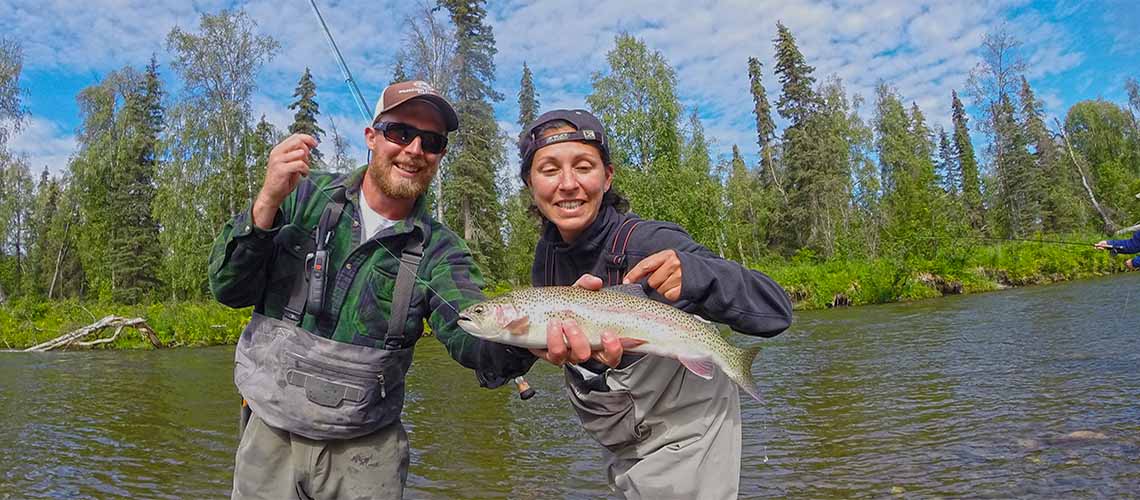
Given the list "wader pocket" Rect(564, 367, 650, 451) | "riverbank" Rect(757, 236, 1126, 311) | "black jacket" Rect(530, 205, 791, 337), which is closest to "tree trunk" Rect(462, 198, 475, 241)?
"riverbank" Rect(757, 236, 1126, 311)

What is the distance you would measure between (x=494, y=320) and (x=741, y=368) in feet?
3.68

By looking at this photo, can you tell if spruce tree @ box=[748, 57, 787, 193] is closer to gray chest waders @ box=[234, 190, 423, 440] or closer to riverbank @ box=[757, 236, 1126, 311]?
riverbank @ box=[757, 236, 1126, 311]

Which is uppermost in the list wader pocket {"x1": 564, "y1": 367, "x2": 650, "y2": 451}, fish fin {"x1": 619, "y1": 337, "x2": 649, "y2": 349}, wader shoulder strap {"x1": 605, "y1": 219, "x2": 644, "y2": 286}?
wader shoulder strap {"x1": 605, "y1": 219, "x2": 644, "y2": 286}

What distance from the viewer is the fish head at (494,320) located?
113 inches

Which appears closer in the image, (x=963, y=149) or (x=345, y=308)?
(x=345, y=308)

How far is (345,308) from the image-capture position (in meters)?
3.30

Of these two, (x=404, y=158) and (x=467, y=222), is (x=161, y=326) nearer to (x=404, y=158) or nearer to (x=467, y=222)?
(x=467, y=222)

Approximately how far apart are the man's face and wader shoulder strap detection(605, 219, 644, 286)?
120 centimetres

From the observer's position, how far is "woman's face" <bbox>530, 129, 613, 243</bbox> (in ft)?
9.78

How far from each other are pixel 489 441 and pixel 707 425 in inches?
218

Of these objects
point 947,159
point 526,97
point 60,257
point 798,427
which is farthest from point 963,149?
point 60,257

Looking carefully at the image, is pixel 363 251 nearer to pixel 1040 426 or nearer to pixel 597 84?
pixel 1040 426

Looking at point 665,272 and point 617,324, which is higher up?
point 665,272

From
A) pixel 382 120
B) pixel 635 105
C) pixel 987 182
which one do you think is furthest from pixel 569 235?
pixel 987 182
